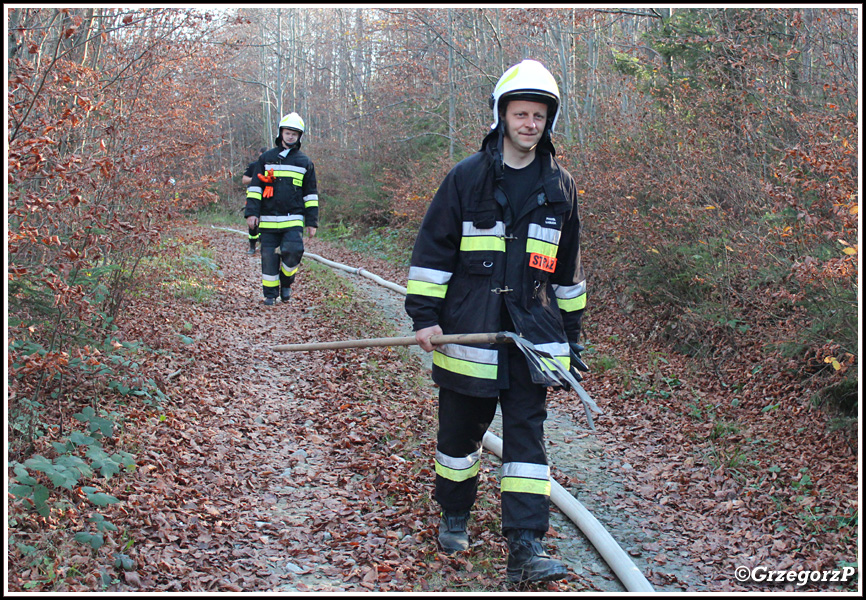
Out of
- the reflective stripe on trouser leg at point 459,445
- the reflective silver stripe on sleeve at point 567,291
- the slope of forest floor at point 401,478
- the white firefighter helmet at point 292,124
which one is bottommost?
the slope of forest floor at point 401,478

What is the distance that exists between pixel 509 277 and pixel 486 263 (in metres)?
0.15

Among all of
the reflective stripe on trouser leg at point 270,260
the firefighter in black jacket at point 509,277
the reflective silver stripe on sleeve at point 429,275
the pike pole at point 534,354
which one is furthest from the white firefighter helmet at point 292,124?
the pike pole at point 534,354

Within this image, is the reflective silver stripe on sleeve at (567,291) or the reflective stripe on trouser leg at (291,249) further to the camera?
the reflective stripe on trouser leg at (291,249)

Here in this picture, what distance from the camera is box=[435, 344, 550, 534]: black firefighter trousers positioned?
3684 mm

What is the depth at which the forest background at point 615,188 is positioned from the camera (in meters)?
4.53

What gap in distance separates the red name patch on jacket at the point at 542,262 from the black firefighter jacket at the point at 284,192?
A: 6.46 metres

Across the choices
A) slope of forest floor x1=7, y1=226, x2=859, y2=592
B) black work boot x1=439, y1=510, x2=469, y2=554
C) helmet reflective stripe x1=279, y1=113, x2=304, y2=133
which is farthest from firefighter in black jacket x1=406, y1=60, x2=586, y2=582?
helmet reflective stripe x1=279, y1=113, x2=304, y2=133

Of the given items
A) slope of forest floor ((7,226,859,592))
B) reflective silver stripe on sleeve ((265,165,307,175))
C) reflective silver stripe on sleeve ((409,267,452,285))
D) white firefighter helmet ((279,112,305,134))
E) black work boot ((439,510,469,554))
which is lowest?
slope of forest floor ((7,226,859,592))

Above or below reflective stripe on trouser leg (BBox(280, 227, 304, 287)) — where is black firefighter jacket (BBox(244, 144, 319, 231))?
above

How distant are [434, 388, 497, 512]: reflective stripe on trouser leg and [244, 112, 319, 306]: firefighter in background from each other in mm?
6299

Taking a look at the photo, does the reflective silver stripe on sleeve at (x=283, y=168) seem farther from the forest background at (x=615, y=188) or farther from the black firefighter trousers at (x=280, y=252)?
the forest background at (x=615, y=188)

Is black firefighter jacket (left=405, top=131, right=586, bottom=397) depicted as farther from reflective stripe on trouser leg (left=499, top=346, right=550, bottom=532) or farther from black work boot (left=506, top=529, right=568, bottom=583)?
black work boot (left=506, top=529, right=568, bottom=583)

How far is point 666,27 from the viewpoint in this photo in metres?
9.56

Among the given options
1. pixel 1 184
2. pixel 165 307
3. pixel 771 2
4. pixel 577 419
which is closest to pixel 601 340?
pixel 577 419
